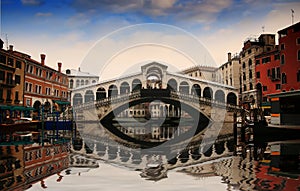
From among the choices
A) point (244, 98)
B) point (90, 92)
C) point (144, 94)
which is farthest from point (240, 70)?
point (90, 92)

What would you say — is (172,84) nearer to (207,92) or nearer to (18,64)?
(207,92)

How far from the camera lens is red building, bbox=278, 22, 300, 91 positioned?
25969 mm

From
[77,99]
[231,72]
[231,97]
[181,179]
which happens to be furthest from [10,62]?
[231,72]

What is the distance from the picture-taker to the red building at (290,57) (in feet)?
85.2

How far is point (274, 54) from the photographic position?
30250 millimetres

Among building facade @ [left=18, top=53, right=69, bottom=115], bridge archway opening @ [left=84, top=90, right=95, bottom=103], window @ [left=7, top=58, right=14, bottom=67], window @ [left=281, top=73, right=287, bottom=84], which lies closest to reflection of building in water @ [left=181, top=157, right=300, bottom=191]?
building facade @ [left=18, top=53, right=69, bottom=115]

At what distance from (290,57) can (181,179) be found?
2473 centimetres

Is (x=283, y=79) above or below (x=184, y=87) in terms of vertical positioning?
below

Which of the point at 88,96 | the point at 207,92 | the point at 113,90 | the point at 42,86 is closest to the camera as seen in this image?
the point at 42,86

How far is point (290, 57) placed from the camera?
2678 centimetres

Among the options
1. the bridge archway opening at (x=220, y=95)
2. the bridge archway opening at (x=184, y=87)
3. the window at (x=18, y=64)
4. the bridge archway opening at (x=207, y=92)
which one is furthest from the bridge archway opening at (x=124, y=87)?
the window at (x=18, y=64)

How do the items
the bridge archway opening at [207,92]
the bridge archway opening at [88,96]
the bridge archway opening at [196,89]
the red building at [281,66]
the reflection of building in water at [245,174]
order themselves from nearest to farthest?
the reflection of building in water at [245,174]
the red building at [281,66]
the bridge archway opening at [88,96]
the bridge archway opening at [207,92]
the bridge archway opening at [196,89]

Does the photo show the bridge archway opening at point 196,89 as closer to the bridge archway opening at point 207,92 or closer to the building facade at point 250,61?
the bridge archway opening at point 207,92

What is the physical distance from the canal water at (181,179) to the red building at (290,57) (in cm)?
2180
